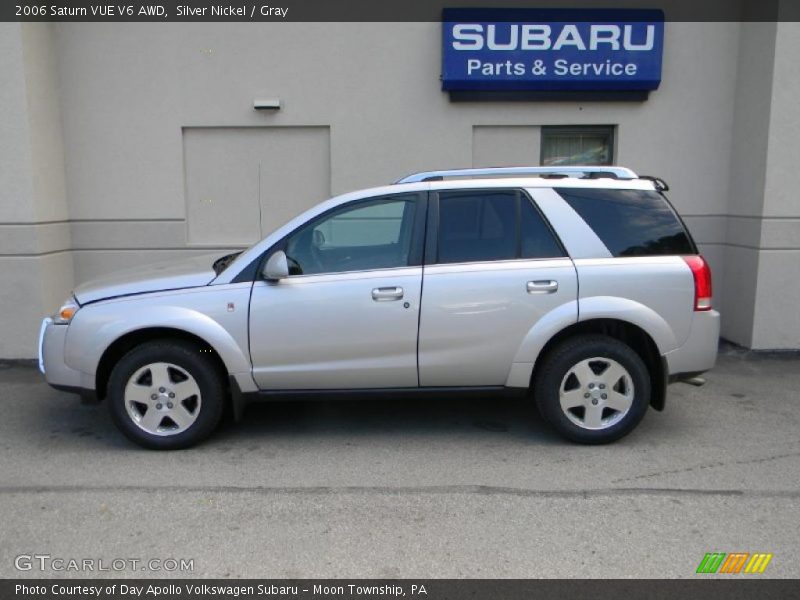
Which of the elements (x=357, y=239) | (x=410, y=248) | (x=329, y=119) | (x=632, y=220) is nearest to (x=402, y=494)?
(x=410, y=248)

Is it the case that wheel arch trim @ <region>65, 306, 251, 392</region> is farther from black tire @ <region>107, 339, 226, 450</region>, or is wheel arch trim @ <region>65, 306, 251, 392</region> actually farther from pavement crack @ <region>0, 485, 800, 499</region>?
pavement crack @ <region>0, 485, 800, 499</region>

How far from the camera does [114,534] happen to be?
3703 mm

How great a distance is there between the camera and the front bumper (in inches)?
186

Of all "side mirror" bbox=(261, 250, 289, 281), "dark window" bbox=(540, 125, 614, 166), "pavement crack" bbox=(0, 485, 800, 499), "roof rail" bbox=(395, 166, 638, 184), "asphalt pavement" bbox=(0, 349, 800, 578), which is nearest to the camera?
"asphalt pavement" bbox=(0, 349, 800, 578)

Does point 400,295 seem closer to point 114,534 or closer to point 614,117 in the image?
point 114,534

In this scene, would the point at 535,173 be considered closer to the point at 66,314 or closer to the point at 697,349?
the point at 697,349

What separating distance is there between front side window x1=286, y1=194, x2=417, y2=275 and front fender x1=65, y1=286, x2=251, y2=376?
0.48 metres

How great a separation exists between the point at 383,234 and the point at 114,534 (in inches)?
100

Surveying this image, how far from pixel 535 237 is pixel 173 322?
8.35ft

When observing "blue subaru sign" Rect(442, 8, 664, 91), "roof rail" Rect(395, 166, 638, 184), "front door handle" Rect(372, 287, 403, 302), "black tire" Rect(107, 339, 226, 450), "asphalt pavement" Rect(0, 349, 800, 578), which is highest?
"blue subaru sign" Rect(442, 8, 664, 91)

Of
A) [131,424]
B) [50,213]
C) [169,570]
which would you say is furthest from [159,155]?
[169,570]

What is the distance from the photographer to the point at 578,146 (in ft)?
26.4

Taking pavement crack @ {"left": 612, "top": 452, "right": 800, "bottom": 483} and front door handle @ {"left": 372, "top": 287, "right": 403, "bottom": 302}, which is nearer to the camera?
pavement crack @ {"left": 612, "top": 452, "right": 800, "bottom": 483}

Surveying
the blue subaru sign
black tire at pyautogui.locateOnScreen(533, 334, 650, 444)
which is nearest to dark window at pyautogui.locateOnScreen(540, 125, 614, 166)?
the blue subaru sign
